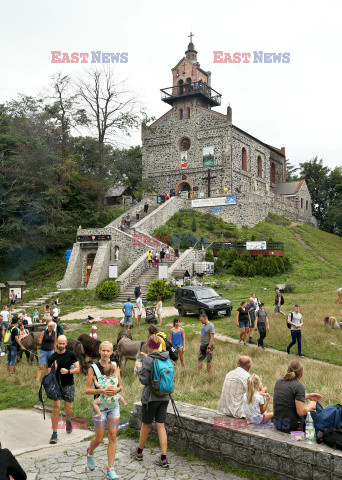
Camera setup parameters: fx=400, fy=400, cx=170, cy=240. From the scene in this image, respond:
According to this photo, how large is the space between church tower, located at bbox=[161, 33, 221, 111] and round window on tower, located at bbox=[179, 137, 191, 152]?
3059mm

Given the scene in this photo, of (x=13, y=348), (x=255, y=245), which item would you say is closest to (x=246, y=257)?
(x=255, y=245)

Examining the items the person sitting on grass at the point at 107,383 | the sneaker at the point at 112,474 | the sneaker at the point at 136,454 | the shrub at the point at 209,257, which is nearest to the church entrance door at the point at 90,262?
the shrub at the point at 209,257

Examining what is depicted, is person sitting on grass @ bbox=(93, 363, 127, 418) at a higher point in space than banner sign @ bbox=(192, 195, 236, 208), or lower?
lower

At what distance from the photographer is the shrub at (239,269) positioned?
27359mm

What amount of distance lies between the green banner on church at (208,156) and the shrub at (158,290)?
75.5 feet

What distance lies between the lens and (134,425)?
6.55 metres

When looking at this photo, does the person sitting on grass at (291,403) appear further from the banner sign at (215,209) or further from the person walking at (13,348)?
the banner sign at (215,209)

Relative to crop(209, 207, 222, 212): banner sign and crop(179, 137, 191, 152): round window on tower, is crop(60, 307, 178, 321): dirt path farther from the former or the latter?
crop(179, 137, 191, 152): round window on tower

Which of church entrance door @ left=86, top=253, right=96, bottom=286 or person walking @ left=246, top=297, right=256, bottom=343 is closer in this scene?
person walking @ left=246, top=297, right=256, bottom=343

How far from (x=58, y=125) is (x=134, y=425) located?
34874 millimetres

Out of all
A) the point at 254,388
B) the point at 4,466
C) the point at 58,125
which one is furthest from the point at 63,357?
the point at 58,125

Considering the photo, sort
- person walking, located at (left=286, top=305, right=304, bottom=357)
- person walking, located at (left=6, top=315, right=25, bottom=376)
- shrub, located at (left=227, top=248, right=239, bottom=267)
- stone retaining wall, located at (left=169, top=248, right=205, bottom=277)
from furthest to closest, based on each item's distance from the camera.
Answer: shrub, located at (left=227, top=248, right=239, bottom=267), stone retaining wall, located at (left=169, top=248, right=205, bottom=277), person walking, located at (left=286, top=305, right=304, bottom=357), person walking, located at (left=6, top=315, right=25, bottom=376)

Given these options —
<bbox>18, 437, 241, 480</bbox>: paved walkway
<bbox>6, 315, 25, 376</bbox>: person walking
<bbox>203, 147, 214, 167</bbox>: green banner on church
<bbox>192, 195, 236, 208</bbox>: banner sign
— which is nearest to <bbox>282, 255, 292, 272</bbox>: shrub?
<bbox>192, 195, 236, 208</bbox>: banner sign

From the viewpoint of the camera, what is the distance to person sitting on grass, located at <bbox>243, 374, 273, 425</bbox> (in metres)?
5.43
